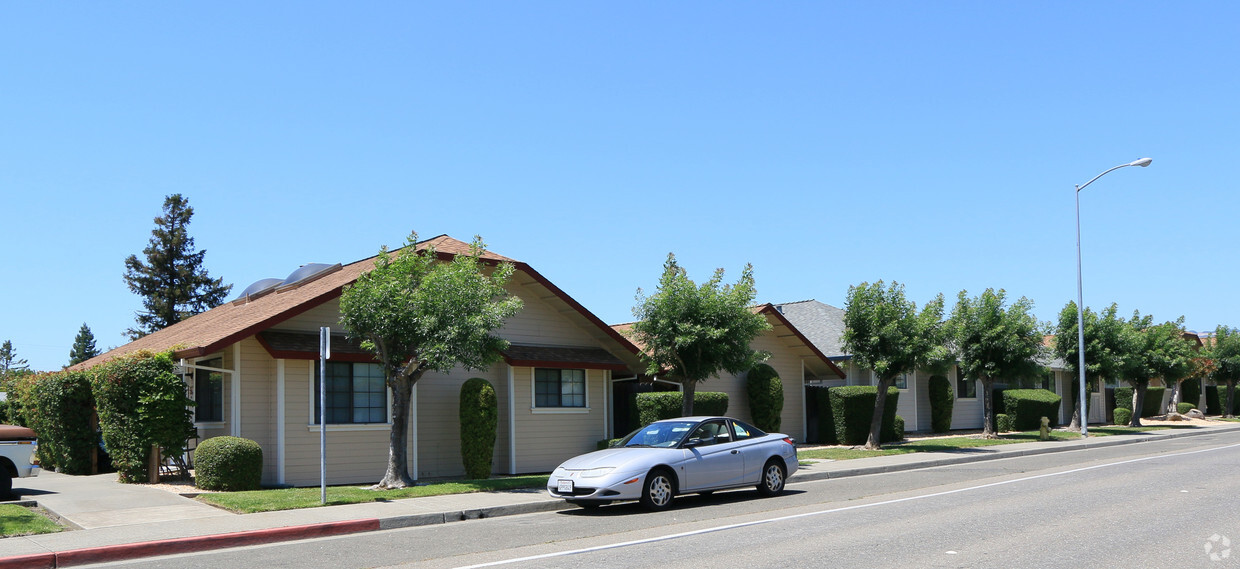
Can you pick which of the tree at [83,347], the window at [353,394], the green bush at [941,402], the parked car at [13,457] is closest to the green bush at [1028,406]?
the green bush at [941,402]

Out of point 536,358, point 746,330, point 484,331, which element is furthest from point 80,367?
point 746,330

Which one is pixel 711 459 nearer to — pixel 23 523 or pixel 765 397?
pixel 23 523

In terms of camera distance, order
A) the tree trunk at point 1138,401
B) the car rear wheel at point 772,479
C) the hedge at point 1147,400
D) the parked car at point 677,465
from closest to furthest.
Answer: the parked car at point 677,465 → the car rear wheel at point 772,479 → the tree trunk at point 1138,401 → the hedge at point 1147,400

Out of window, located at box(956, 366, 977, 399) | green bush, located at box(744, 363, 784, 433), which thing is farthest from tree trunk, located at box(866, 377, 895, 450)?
window, located at box(956, 366, 977, 399)

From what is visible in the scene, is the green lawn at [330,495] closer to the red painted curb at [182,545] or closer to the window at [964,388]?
the red painted curb at [182,545]

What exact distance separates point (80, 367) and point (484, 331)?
15.6m

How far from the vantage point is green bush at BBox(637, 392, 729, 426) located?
2347cm

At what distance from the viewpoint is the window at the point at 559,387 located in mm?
21812

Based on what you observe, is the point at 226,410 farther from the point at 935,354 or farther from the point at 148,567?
the point at 935,354

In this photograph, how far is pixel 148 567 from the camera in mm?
10297

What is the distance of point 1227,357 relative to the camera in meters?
52.5

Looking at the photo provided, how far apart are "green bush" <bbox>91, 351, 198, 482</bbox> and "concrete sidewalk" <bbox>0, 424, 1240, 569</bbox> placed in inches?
25.8

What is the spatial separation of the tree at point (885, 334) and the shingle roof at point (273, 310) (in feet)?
25.3

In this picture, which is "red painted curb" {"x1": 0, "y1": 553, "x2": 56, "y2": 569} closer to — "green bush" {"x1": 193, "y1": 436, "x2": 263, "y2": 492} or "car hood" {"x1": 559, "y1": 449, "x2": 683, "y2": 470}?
"green bush" {"x1": 193, "y1": 436, "x2": 263, "y2": 492}
